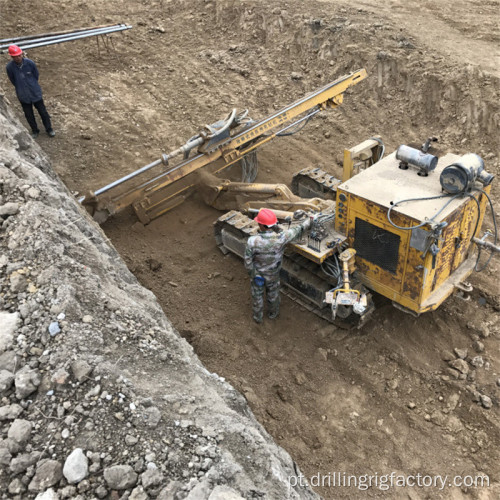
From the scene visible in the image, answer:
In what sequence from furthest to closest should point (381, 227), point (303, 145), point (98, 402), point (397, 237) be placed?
point (303, 145) → point (381, 227) → point (397, 237) → point (98, 402)

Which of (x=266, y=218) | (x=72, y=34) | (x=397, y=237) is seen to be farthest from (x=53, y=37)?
(x=397, y=237)

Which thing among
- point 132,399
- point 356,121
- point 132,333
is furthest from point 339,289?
point 356,121

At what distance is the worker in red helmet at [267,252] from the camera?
6.45 meters

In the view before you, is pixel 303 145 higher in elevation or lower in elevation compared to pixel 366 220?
lower

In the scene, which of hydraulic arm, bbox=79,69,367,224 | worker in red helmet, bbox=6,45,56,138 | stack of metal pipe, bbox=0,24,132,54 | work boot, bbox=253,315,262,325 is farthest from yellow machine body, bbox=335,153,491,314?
stack of metal pipe, bbox=0,24,132,54

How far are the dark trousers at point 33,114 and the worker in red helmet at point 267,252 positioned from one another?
225 inches

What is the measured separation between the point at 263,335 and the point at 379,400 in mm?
1747

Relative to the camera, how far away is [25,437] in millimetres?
2838

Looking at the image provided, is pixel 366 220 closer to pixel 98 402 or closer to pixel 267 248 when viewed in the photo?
pixel 267 248

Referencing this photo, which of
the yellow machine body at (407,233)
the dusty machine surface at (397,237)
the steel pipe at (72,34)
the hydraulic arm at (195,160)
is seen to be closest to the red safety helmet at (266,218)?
the dusty machine surface at (397,237)

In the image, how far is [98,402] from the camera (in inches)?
120

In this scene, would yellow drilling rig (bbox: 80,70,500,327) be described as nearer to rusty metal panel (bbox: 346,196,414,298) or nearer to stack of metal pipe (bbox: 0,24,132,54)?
rusty metal panel (bbox: 346,196,414,298)

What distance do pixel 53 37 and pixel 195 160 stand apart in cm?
669

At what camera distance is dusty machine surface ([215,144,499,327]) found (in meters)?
5.73
